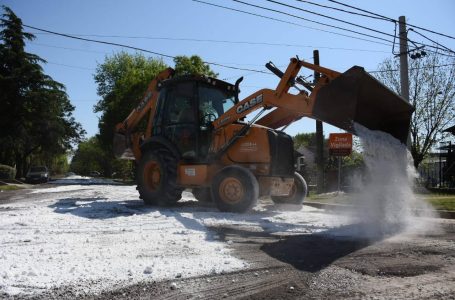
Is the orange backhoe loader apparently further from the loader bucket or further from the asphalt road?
the asphalt road

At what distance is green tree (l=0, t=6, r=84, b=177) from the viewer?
38.8 metres

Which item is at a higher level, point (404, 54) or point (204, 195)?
point (404, 54)

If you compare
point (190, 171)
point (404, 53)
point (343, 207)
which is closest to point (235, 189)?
point (190, 171)

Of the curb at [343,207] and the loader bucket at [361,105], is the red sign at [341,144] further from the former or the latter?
the loader bucket at [361,105]

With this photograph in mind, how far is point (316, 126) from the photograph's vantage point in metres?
21.0

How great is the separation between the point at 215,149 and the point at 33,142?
37355 mm

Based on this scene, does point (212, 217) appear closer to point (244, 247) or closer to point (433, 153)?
point (244, 247)

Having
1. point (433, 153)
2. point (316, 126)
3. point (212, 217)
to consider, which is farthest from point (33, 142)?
point (212, 217)

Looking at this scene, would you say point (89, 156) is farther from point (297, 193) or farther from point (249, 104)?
point (249, 104)

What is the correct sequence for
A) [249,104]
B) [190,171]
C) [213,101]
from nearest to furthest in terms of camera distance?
[249,104], [190,171], [213,101]

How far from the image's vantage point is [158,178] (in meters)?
11.0

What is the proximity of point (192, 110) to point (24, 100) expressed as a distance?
116 feet

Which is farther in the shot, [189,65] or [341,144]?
[189,65]

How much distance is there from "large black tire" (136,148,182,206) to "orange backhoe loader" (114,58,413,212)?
25 mm
